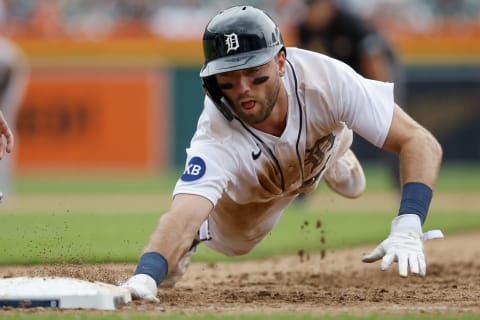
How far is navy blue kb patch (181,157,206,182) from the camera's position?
4.80 meters

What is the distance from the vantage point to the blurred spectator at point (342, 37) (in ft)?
37.4

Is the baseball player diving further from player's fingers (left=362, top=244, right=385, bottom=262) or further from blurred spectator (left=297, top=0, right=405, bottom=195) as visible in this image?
blurred spectator (left=297, top=0, right=405, bottom=195)

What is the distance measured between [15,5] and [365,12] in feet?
21.6

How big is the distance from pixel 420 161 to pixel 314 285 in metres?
1.61

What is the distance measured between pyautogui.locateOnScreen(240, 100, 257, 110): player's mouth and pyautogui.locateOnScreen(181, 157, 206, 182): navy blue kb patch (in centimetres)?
33

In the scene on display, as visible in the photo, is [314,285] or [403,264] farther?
[314,285]

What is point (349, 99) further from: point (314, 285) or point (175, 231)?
point (314, 285)

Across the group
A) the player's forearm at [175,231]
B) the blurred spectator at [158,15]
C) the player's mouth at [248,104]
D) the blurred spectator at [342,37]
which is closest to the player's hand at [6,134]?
the player's forearm at [175,231]

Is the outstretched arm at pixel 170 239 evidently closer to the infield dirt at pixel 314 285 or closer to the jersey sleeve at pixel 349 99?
the infield dirt at pixel 314 285

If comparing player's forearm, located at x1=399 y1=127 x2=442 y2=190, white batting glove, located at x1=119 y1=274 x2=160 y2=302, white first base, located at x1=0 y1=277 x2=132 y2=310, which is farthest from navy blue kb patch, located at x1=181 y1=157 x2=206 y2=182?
player's forearm, located at x1=399 y1=127 x2=442 y2=190

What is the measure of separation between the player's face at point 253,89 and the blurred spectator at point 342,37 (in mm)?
6629

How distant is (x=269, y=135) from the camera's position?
507 cm

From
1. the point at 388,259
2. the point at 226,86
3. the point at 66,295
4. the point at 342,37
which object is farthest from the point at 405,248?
→ the point at 342,37

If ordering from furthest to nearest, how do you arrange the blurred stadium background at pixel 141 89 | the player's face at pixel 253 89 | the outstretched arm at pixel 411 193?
the blurred stadium background at pixel 141 89 < the player's face at pixel 253 89 < the outstretched arm at pixel 411 193
